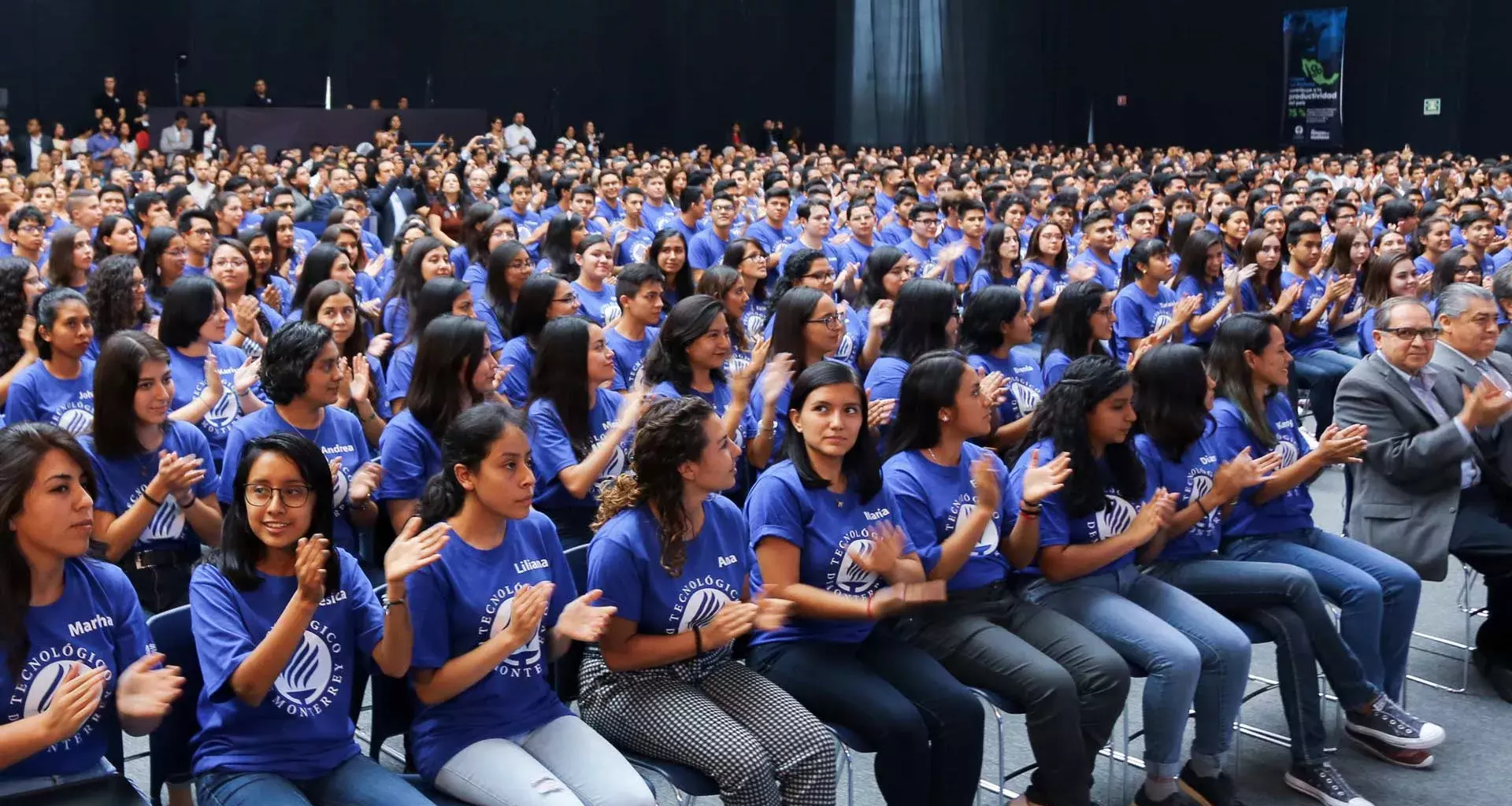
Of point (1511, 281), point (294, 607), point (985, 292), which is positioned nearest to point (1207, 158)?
point (1511, 281)

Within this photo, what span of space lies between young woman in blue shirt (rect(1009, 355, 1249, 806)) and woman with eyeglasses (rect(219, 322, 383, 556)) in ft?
5.91

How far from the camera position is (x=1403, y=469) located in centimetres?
436

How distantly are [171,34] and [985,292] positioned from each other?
19077mm

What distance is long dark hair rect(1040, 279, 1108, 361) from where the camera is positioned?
529 cm

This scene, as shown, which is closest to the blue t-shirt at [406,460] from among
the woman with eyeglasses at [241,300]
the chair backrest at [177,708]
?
the chair backrest at [177,708]

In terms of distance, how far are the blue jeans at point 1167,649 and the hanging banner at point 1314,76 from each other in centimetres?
2179

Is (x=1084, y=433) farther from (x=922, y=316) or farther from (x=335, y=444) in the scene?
(x=335, y=444)

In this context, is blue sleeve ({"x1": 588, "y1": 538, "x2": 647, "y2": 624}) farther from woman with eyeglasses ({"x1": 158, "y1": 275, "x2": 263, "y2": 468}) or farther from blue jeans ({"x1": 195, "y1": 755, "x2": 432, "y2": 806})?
woman with eyeglasses ({"x1": 158, "y1": 275, "x2": 263, "y2": 468})

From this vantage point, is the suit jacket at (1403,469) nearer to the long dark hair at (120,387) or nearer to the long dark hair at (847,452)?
the long dark hair at (847,452)

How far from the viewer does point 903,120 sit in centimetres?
2414

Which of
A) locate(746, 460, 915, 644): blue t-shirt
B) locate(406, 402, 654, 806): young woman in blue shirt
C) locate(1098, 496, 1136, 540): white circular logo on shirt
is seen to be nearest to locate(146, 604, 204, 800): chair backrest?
locate(406, 402, 654, 806): young woman in blue shirt

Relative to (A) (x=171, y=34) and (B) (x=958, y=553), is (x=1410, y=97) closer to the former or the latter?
(A) (x=171, y=34)

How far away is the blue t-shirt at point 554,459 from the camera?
4180 mm

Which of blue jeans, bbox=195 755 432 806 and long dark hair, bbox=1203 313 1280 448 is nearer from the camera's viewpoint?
blue jeans, bbox=195 755 432 806
